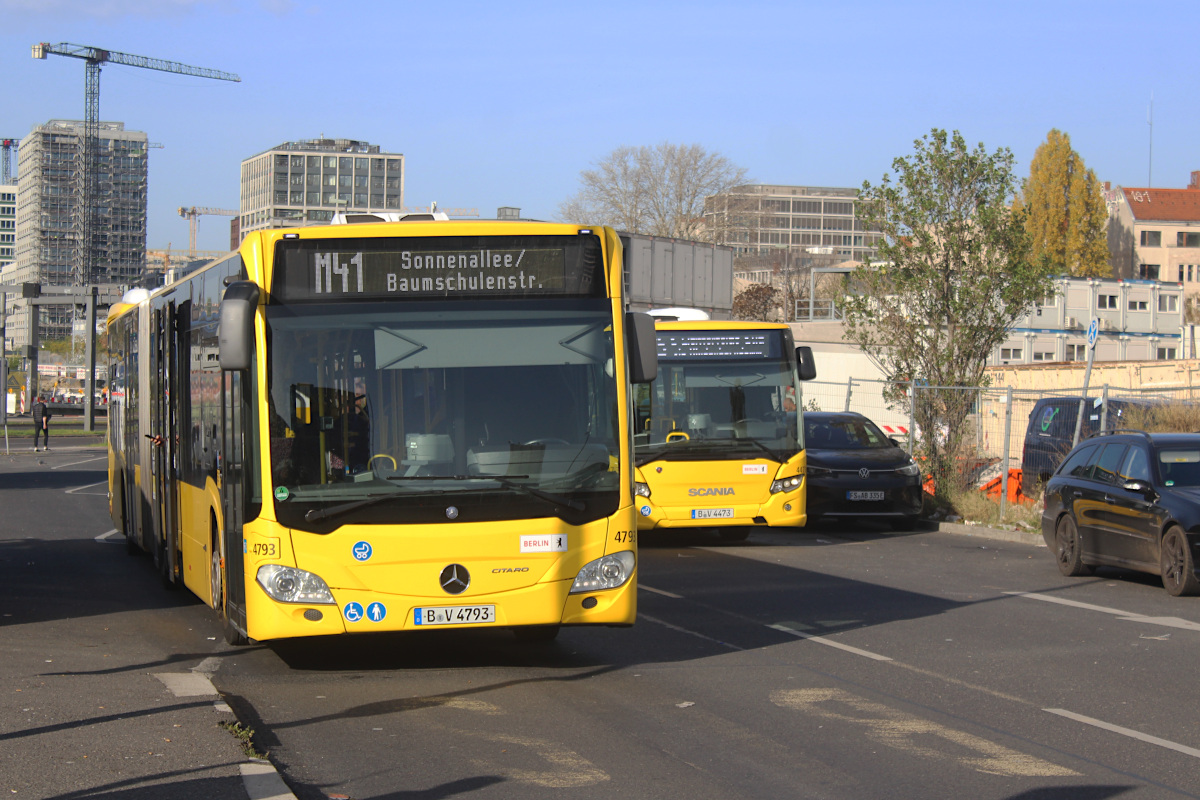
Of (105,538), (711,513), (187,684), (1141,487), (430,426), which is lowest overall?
(105,538)

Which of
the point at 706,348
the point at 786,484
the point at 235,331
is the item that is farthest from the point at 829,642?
the point at 706,348

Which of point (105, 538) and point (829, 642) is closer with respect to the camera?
point (829, 642)

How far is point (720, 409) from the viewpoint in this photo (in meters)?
17.2

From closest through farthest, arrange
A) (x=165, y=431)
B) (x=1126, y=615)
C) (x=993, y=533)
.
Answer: (x=1126, y=615) < (x=165, y=431) < (x=993, y=533)

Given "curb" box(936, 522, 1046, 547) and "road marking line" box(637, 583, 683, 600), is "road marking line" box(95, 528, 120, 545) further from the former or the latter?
"curb" box(936, 522, 1046, 547)

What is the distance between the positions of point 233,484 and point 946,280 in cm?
1603

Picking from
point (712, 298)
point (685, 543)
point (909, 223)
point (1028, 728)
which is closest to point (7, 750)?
point (1028, 728)

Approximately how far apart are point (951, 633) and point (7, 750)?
23.1 ft

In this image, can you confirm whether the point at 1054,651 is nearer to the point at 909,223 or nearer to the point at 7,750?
the point at 7,750

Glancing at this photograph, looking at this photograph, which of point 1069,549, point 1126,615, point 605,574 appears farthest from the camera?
point 1069,549

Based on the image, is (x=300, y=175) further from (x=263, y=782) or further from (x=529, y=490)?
(x=263, y=782)

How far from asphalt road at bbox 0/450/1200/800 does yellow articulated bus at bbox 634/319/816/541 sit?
2909 mm

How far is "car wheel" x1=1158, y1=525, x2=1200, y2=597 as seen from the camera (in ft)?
41.3

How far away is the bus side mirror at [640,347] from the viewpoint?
8.54 metres
